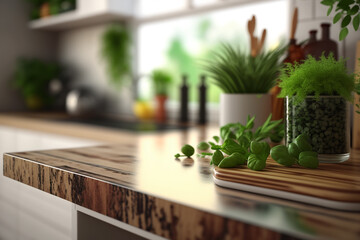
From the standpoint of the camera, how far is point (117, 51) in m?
2.86

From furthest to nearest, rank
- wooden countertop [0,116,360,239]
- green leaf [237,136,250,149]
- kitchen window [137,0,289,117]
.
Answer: kitchen window [137,0,289,117] → green leaf [237,136,250,149] → wooden countertop [0,116,360,239]

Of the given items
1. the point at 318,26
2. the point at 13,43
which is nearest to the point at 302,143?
the point at 318,26

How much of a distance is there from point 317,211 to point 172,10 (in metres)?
2.23

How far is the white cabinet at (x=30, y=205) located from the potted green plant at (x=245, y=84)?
877 millimetres

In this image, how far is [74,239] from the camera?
81 centimetres

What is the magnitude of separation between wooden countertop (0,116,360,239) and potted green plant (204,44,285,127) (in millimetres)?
219

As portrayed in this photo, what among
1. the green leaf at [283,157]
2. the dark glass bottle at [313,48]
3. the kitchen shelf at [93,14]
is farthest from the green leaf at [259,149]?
the kitchen shelf at [93,14]

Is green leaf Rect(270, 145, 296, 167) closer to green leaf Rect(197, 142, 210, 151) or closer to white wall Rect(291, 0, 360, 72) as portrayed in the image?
green leaf Rect(197, 142, 210, 151)

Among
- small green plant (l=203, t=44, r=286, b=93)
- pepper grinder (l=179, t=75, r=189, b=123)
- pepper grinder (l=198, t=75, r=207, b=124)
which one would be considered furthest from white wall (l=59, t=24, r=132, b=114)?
small green plant (l=203, t=44, r=286, b=93)

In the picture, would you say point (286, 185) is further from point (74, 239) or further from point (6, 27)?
point (6, 27)

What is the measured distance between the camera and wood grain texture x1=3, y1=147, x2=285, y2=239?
1.69 ft

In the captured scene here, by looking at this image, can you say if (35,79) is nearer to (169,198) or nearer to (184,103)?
A: (184,103)

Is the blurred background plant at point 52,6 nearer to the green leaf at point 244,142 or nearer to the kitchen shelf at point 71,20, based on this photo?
the kitchen shelf at point 71,20

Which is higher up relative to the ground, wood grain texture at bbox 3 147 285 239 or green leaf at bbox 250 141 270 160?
green leaf at bbox 250 141 270 160
